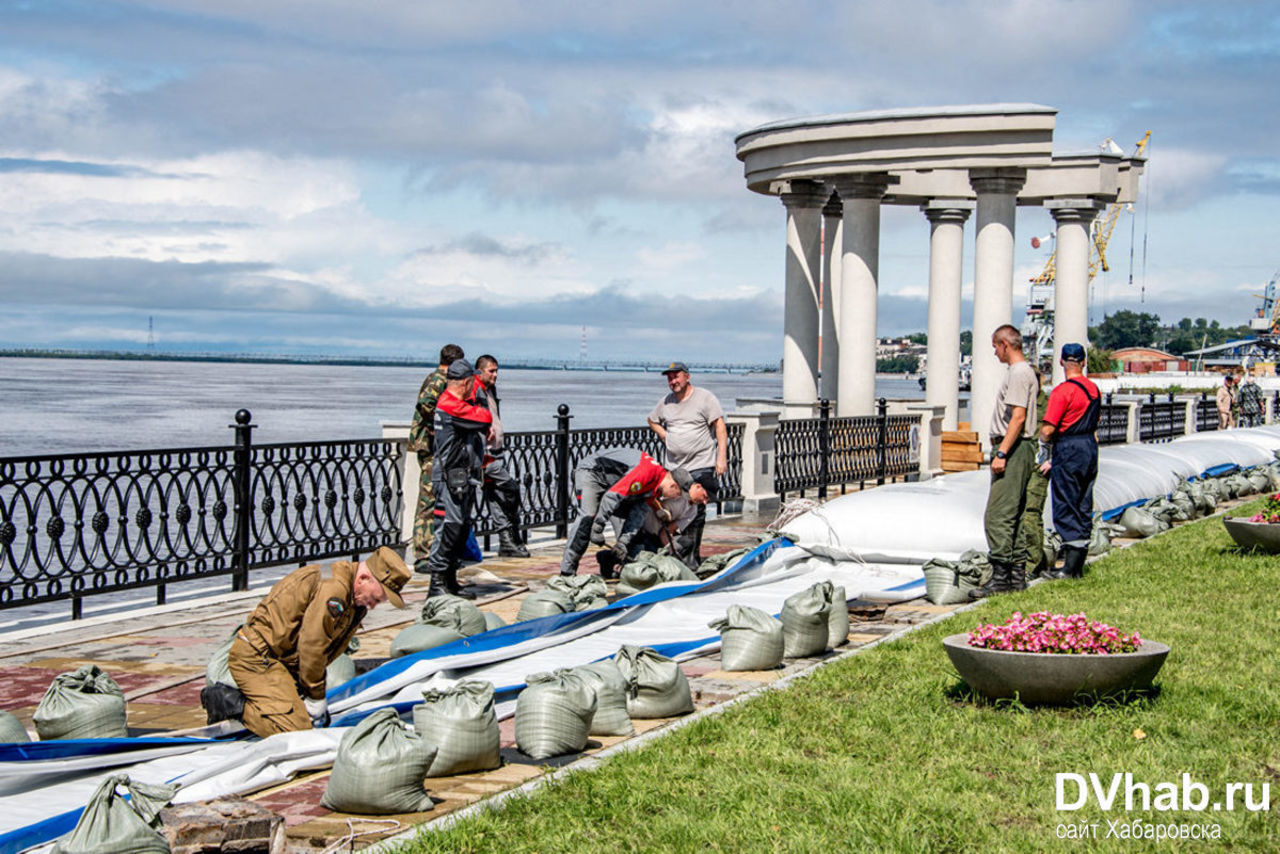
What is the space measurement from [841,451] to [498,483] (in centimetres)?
904

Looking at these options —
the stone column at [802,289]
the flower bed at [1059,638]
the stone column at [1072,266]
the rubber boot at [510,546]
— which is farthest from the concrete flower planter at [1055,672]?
the stone column at [1072,266]

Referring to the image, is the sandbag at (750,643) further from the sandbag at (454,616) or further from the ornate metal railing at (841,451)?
the ornate metal railing at (841,451)

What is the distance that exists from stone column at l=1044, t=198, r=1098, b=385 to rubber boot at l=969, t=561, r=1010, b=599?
750 inches

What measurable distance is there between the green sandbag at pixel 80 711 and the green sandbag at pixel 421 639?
1856 millimetres

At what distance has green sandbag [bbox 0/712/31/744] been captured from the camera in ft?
18.4

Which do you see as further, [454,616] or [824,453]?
[824,453]

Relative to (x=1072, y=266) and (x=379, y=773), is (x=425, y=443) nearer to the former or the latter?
(x=379, y=773)

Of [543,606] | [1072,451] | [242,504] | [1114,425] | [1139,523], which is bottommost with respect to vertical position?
[543,606]

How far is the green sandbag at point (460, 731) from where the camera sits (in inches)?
214

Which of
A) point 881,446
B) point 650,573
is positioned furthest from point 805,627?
point 881,446

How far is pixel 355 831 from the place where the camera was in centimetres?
480

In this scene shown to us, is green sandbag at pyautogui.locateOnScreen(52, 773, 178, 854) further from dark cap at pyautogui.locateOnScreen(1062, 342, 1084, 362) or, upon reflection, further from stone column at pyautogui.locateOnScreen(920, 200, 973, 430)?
stone column at pyautogui.locateOnScreen(920, 200, 973, 430)

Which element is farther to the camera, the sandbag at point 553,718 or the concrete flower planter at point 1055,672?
the concrete flower planter at point 1055,672

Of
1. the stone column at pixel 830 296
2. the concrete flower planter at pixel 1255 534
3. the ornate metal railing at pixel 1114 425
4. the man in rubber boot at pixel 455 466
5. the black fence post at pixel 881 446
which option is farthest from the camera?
the ornate metal railing at pixel 1114 425
